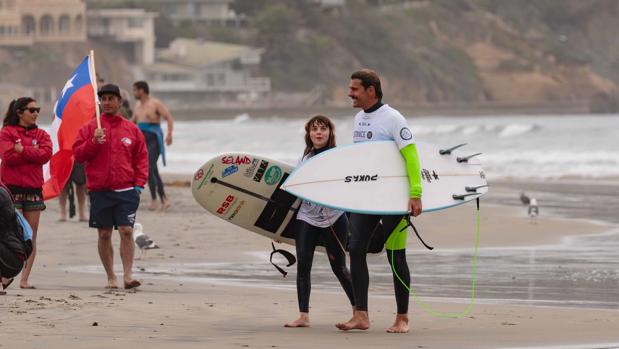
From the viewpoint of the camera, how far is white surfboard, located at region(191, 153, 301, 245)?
806 centimetres

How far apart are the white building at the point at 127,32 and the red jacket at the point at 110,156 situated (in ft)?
331

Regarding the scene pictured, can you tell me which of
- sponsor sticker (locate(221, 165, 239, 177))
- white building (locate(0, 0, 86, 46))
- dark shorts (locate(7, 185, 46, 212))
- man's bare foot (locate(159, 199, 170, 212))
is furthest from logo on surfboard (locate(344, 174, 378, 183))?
white building (locate(0, 0, 86, 46))

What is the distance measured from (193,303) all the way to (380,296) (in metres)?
1.34

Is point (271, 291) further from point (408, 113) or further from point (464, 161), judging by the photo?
point (408, 113)

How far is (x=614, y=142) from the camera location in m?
34.5

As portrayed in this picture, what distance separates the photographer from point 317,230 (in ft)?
24.6

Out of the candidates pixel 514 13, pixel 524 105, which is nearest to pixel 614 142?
pixel 524 105

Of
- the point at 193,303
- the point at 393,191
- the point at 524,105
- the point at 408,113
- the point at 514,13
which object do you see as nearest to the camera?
the point at 393,191

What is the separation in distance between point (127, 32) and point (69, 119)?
101 metres

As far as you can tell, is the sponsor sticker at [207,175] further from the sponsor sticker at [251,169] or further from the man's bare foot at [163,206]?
the man's bare foot at [163,206]

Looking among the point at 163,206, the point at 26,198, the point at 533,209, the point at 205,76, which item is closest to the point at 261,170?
the point at 26,198

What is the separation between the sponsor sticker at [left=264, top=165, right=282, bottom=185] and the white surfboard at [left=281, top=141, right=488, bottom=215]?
23.1 inches

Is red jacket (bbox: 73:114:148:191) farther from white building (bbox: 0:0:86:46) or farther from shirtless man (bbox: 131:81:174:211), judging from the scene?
white building (bbox: 0:0:86:46)

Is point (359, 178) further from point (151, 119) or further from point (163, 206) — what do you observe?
point (163, 206)
